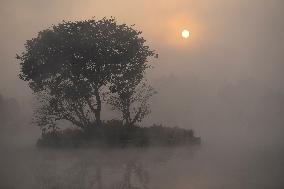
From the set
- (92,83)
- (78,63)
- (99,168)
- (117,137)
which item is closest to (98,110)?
(92,83)

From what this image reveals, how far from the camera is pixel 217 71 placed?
28.1 feet

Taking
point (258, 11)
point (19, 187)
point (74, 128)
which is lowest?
point (19, 187)

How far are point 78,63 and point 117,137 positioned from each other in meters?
1.67

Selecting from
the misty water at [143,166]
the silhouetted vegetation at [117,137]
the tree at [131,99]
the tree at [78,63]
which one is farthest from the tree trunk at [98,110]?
→ the misty water at [143,166]

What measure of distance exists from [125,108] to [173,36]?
1917mm

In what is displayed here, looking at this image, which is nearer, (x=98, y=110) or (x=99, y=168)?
(x=99, y=168)

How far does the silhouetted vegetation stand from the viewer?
8.26m

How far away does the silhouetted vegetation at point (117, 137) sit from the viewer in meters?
8.26

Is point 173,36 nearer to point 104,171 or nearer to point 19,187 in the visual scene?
point 104,171

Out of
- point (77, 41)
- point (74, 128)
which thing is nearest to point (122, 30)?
point (77, 41)

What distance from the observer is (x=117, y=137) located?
845 cm

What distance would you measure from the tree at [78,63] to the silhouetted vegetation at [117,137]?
0.89 ft

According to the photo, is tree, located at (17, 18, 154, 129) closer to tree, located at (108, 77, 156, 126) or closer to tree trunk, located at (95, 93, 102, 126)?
tree trunk, located at (95, 93, 102, 126)

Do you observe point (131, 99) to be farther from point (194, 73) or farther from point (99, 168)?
point (99, 168)
